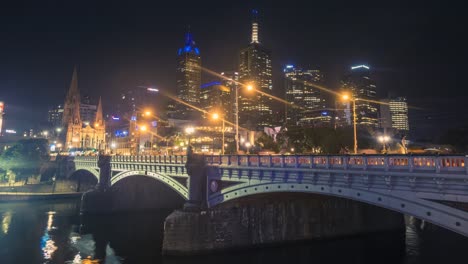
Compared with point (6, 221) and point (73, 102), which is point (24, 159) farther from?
point (73, 102)

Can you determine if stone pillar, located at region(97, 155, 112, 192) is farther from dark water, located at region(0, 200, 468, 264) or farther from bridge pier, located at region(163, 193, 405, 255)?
bridge pier, located at region(163, 193, 405, 255)

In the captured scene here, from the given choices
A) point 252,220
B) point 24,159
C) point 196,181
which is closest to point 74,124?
point 24,159

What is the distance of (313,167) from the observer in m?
23.6

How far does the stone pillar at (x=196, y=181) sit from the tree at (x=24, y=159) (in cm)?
8490

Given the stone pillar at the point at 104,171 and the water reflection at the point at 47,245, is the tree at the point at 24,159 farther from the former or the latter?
the water reflection at the point at 47,245

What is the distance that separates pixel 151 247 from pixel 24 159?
84.4 meters

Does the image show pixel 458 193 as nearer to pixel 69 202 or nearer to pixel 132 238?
pixel 132 238

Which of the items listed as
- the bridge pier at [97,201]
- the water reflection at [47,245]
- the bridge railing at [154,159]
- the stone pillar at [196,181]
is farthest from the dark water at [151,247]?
the bridge railing at [154,159]

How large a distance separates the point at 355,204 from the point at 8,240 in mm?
43993

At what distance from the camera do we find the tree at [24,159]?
9894cm

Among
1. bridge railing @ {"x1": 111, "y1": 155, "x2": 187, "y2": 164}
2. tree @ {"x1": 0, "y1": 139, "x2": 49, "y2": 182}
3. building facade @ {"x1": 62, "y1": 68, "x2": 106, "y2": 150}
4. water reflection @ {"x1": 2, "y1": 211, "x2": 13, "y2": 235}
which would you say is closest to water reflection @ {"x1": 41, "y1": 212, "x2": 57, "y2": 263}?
water reflection @ {"x1": 2, "y1": 211, "x2": 13, "y2": 235}

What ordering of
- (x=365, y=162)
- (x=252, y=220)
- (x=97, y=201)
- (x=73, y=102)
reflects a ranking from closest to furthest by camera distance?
(x=365, y=162), (x=252, y=220), (x=97, y=201), (x=73, y=102)

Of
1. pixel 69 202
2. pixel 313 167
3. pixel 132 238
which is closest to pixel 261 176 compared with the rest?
pixel 313 167

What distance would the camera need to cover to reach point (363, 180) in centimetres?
2039
